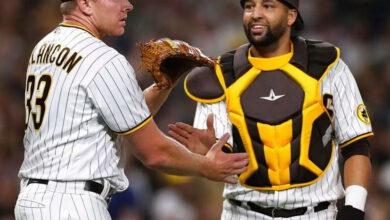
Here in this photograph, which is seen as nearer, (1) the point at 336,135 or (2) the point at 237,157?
(2) the point at 237,157

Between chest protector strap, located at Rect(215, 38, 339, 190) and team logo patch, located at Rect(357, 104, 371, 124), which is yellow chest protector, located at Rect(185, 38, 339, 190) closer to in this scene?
chest protector strap, located at Rect(215, 38, 339, 190)

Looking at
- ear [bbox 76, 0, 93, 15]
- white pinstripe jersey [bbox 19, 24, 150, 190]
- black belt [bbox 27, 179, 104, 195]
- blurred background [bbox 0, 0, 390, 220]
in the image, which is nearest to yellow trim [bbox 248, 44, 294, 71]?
white pinstripe jersey [bbox 19, 24, 150, 190]

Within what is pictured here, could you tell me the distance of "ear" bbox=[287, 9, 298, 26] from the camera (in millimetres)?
4621

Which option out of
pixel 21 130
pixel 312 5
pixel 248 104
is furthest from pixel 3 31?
pixel 248 104

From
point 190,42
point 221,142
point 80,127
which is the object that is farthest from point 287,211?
point 190,42

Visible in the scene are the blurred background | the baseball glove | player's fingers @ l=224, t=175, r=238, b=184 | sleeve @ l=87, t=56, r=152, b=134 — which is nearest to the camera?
sleeve @ l=87, t=56, r=152, b=134

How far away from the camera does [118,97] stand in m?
3.93

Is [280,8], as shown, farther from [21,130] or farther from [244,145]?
[21,130]

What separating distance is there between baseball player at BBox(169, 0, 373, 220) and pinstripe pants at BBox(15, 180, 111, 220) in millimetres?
648

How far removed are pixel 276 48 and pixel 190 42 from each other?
5228mm

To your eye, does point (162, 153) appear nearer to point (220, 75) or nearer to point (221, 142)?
point (221, 142)

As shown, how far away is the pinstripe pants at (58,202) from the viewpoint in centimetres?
392

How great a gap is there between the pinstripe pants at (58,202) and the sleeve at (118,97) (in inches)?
12.5

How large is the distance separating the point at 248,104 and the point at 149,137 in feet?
2.36
